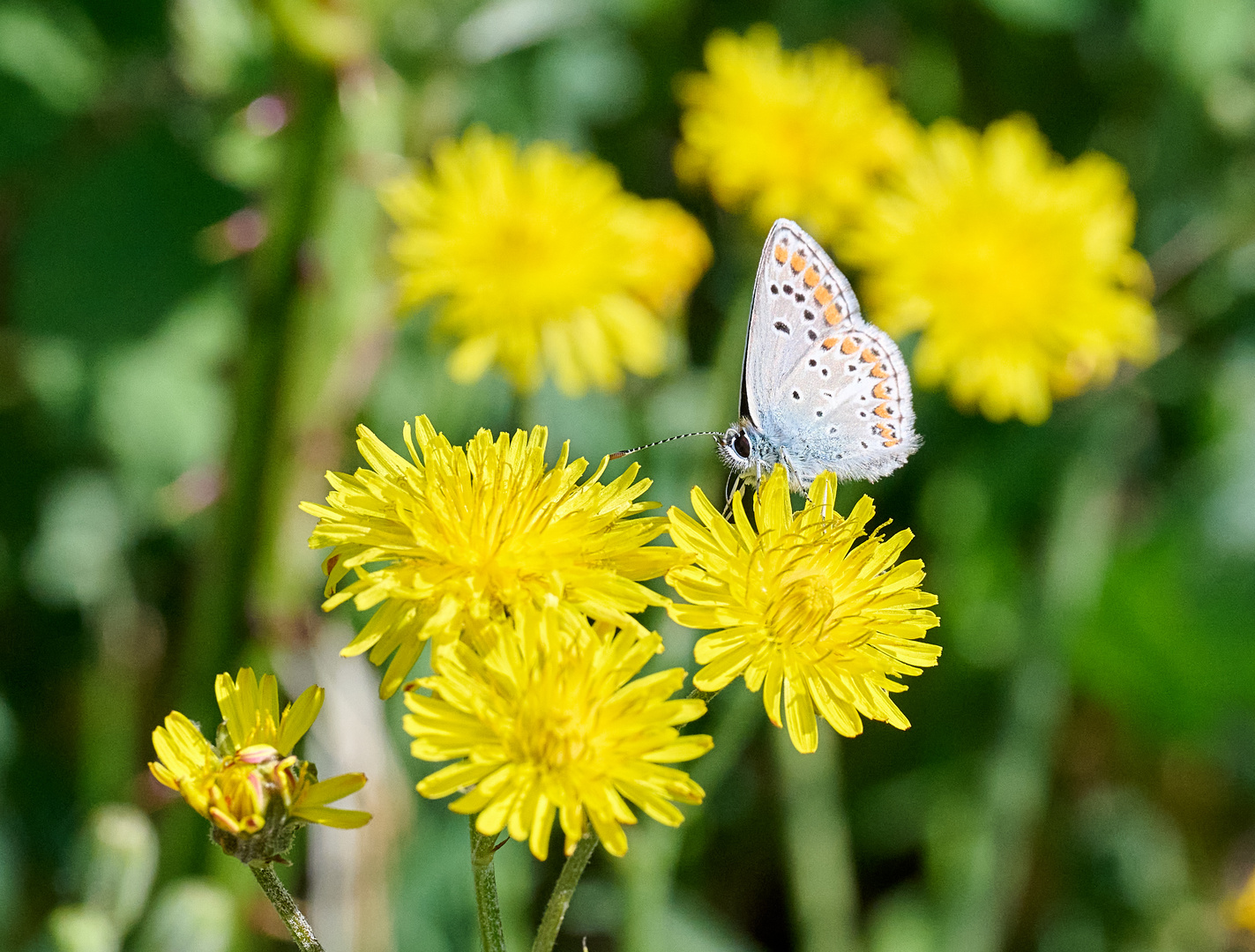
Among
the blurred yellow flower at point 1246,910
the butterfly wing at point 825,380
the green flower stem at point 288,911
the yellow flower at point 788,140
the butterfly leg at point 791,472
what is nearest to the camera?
the green flower stem at point 288,911

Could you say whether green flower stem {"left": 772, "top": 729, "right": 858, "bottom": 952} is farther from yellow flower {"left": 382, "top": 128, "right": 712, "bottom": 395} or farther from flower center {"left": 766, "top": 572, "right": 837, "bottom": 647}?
flower center {"left": 766, "top": 572, "right": 837, "bottom": 647}

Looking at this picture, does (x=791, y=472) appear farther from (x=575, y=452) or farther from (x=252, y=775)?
(x=252, y=775)

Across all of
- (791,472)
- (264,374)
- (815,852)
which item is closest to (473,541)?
(791,472)

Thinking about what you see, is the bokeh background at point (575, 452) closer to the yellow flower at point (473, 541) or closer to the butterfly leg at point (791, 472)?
the butterfly leg at point (791, 472)

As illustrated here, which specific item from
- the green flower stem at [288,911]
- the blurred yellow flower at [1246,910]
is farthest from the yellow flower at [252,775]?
the blurred yellow flower at [1246,910]

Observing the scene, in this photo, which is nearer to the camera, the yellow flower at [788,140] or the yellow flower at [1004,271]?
the yellow flower at [1004,271]

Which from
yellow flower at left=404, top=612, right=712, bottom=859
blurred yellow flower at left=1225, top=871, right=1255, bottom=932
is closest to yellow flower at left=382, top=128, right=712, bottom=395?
yellow flower at left=404, top=612, right=712, bottom=859
